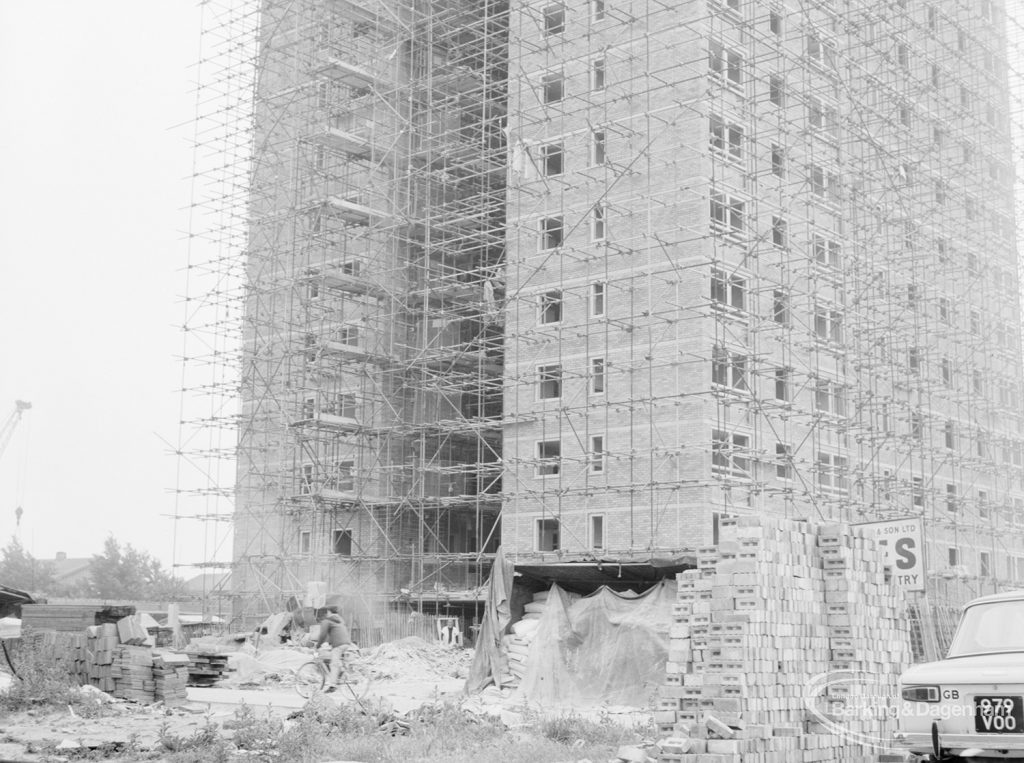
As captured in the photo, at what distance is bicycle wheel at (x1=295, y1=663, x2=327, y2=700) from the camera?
2578 centimetres

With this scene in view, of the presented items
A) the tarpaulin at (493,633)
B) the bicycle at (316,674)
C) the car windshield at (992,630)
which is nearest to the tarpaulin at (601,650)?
the tarpaulin at (493,633)

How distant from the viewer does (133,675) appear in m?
24.3

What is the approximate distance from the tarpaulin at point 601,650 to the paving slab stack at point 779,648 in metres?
6.05

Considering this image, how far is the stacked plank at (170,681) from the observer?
2395 centimetres

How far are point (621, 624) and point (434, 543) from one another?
16894 millimetres

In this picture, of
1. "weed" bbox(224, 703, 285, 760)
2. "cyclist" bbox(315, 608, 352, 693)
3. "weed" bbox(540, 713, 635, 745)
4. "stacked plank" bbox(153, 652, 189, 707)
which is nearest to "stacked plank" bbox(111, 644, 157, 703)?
"stacked plank" bbox(153, 652, 189, 707)

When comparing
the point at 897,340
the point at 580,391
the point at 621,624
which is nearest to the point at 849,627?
the point at 621,624

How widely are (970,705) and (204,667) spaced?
1870 centimetres

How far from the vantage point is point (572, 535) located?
117ft

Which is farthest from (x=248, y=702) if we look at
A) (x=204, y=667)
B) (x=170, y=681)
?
(x=204, y=667)

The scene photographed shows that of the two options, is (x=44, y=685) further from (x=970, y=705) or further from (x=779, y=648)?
(x=970, y=705)

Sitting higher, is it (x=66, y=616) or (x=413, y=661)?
(x=66, y=616)

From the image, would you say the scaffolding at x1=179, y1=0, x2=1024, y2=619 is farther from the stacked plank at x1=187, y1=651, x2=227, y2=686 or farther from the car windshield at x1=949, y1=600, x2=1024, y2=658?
the car windshield at x1=949, y1=600, x2=1024, y2=658

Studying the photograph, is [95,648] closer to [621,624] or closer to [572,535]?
[621,624]
